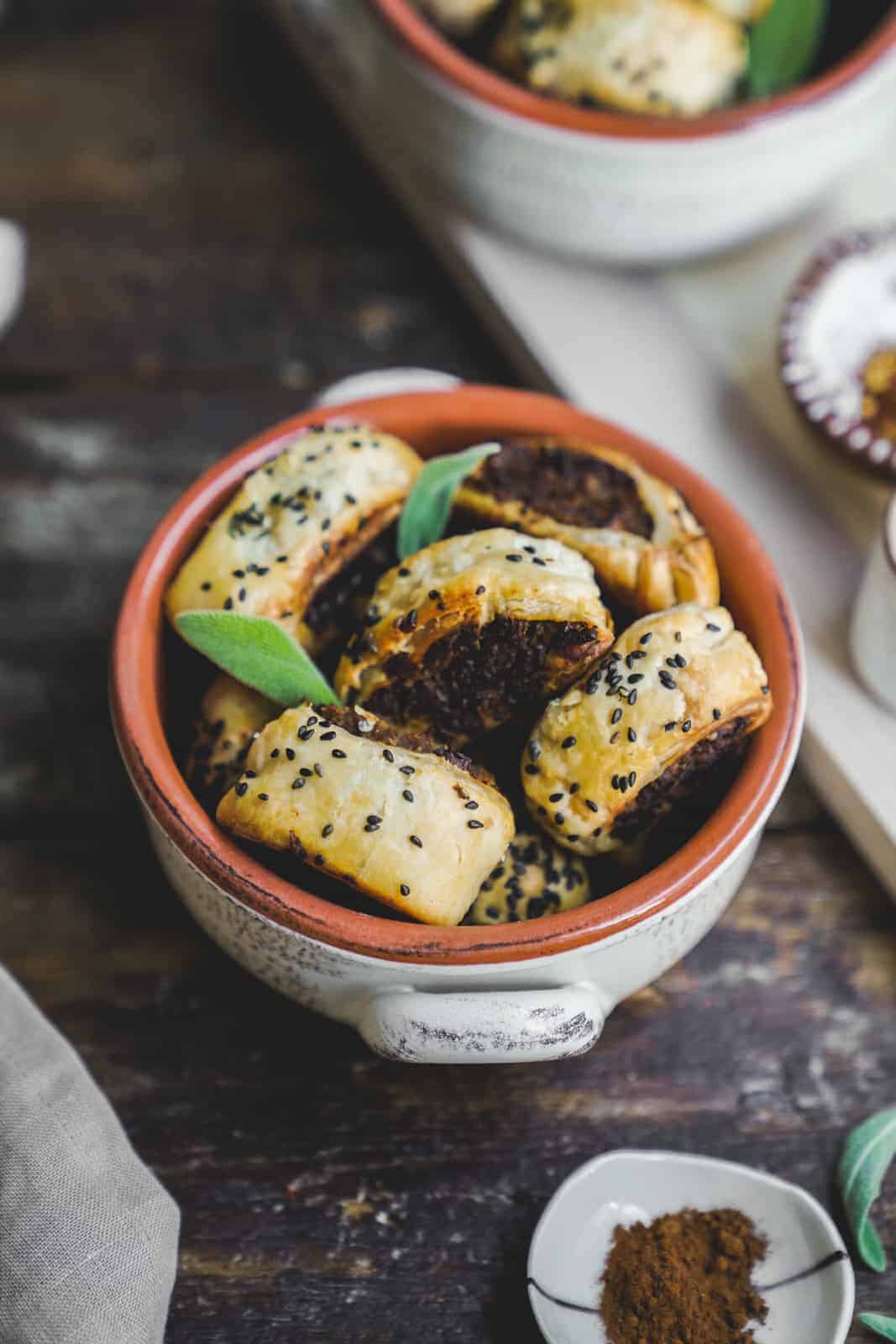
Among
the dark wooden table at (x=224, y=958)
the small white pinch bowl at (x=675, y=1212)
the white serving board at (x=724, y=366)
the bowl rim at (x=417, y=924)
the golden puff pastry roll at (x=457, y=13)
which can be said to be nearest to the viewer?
the bowl rim at (x=417, y=924)

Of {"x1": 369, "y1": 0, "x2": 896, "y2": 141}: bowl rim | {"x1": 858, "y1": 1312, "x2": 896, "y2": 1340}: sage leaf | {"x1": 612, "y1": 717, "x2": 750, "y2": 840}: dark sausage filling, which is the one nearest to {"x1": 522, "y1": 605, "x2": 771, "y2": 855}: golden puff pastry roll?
{"x1": 612, "y1": 717, "x2": 750, "y2": 840}: dark sausage filling

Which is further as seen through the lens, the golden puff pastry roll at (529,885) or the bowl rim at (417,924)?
the golden puff pastry roll at (529,885)

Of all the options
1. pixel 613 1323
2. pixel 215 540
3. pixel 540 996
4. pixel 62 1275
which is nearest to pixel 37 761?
pixel 215 540

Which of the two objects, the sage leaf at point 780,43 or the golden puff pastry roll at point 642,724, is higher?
the sage leaf at point 780,43

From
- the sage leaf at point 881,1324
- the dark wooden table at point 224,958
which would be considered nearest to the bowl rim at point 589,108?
the dark wooden table at point 224,958

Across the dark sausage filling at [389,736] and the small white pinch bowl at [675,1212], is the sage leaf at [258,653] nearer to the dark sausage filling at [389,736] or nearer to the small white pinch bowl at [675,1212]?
the dark sausage filling at [389,736]

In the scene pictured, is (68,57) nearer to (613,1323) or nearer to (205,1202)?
(205,1202)

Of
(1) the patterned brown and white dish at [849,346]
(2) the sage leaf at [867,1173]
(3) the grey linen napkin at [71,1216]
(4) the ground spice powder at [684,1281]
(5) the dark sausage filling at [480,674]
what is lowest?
(3) the grey linen napkin at [71,1216]

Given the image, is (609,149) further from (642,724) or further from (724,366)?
(642,724)
